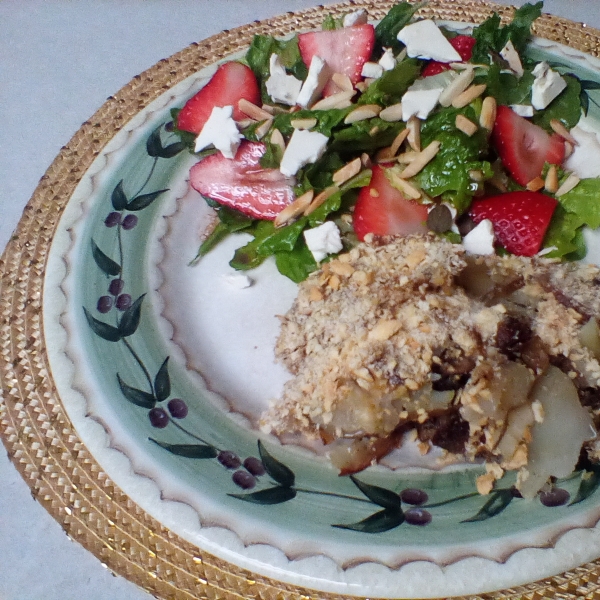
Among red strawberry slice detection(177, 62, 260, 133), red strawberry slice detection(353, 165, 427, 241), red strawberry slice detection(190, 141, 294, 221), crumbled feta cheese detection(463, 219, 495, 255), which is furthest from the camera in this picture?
red strawberry slice detection(177, 62, 260, 133)

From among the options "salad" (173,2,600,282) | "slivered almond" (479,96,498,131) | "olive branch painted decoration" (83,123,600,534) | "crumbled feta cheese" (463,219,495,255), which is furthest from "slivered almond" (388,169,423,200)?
"olive branch painted decoration" (83,123,600,534)

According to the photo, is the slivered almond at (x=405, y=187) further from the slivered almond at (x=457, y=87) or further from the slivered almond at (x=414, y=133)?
the slivered almond at (x=457, y=87)

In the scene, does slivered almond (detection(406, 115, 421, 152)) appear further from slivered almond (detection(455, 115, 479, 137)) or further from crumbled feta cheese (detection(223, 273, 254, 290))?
crumbled feta cheese (detection(223, 273, 254, 290))

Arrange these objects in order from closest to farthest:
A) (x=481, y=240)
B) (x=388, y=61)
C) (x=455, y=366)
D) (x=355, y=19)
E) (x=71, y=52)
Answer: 1. (x=455, y=366)
2. (x=481, y=240)
3. (x=388, y=61)
4. (x=355, y=19)
5. (x=71, y=52)

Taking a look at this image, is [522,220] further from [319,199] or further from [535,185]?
[319,199]

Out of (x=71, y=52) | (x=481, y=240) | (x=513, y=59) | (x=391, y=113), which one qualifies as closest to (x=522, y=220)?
(x=481, y=240)

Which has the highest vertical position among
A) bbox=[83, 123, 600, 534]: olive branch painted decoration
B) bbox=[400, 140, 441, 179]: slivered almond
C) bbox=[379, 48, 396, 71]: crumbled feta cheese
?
bbox=[379, 48, 396, 71]: crumbled feta cheese

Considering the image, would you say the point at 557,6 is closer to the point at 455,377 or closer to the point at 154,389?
the point at 455,377
